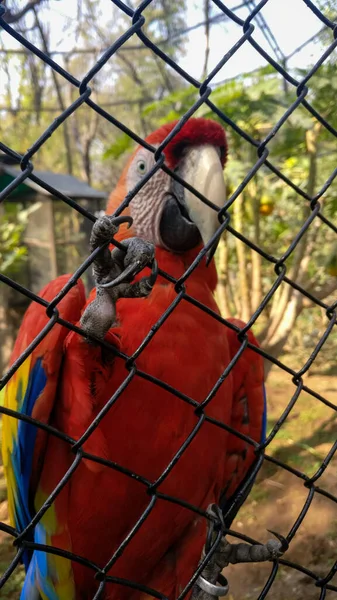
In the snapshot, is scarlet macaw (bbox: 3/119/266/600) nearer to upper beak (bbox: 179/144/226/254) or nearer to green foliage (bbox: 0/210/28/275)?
upper beak (bbox: 179/144/226/254)

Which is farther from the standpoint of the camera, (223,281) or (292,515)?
(223,281)

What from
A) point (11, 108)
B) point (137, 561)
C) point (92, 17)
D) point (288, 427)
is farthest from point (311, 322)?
point (11, 108)

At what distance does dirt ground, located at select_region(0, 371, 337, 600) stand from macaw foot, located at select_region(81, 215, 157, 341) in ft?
4.09

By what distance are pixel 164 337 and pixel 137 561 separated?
0.66m

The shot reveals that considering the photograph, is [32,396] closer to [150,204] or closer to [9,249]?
[150,204]

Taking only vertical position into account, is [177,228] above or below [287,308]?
below

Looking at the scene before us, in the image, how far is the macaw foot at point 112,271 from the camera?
23.5 inches

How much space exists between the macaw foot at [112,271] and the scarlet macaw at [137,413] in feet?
0.75

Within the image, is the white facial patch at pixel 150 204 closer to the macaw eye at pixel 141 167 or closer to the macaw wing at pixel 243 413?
the macaw eye at pixel 141 167

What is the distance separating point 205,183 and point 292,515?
5.68ft

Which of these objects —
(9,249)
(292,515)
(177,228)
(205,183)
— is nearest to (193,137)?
(205,183)

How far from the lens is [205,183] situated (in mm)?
1122

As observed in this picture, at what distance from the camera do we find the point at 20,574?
188 centimetres

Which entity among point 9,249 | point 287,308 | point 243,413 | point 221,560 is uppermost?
point 287,308
